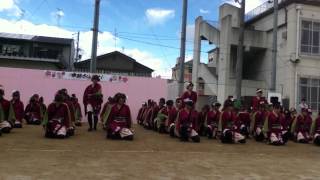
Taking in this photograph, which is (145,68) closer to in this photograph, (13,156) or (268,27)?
(268,27)

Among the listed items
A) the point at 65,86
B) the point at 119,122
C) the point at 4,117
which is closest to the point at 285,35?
the point at 65,86

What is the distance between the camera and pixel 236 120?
15.6 metres

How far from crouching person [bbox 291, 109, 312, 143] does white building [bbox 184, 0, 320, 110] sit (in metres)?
15.8

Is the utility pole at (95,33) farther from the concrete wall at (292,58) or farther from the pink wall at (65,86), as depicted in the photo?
the concrete wall at (292,58)

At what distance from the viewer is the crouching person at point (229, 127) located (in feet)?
49.3

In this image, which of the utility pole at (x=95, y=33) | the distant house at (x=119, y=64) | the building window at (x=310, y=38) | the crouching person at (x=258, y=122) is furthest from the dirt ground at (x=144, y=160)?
the distant house at (x=119, y=64)

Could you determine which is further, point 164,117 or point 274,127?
point 164,117

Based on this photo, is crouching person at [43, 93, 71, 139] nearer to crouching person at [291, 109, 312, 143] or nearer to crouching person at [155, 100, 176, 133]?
crouching person at [155, 100, 176, 133]

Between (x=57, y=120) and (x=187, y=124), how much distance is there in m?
3.79

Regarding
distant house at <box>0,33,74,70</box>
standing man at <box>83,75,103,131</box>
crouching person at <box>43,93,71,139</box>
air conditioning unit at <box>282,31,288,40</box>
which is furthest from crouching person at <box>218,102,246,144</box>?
distant house at <box>0,33,74,70</box>

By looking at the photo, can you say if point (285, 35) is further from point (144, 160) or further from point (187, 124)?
point (144, 160)

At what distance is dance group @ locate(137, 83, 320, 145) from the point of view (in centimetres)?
1503

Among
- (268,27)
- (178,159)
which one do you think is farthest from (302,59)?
(178,159)

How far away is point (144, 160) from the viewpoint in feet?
33.4
